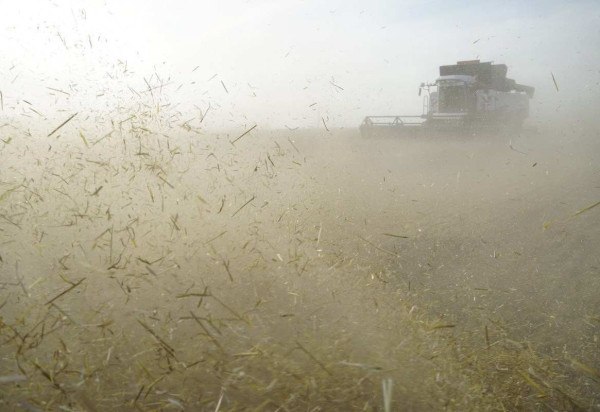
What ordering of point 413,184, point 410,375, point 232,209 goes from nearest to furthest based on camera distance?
point 410,375
point 232,209
point 413,184

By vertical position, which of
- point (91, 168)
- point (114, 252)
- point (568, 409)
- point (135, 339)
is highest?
point (91, 168)

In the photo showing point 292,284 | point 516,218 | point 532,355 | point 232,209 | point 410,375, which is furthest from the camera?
point 516,218

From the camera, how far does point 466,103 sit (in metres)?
17.4

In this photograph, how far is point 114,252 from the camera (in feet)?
9.77

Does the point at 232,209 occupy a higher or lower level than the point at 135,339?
higher

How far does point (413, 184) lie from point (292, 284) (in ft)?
18.4

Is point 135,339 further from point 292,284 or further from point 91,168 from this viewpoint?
point 91,168

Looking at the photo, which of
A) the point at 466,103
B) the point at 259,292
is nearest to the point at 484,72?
the point at 466,103

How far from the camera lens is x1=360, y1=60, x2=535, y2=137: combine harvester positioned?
1574 centimetres

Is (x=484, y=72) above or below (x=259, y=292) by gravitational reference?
above

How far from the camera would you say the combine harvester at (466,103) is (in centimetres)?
1574

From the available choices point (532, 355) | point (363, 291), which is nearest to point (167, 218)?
point (363, 291)

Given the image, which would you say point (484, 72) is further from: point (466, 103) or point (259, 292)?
point (259, 292)

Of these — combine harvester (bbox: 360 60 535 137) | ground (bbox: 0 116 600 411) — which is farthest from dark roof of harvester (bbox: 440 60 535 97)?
ground (bbox: 0 116 600 411)
